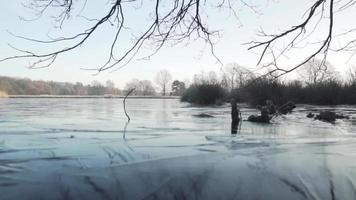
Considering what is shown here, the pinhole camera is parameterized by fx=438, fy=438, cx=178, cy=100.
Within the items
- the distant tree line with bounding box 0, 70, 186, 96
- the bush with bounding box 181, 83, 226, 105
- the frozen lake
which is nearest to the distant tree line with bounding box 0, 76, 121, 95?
the distant tree line with bounding box 0, 70, 186, 96

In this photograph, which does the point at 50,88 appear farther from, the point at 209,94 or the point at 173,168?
the point at 173,168

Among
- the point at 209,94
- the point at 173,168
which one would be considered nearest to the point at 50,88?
the point at 209,94

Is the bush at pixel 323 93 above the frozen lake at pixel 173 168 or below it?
above

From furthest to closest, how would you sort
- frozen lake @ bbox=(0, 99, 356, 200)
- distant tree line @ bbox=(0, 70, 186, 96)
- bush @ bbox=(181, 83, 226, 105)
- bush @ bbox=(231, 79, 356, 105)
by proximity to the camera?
1. distant tree line @ bbox=(0, 70, 186, 96)
2. bush @ bbox=(181, 83, 226, 105)
3. bush @ bbox=(231, 79, 356, 105)
4. frozen lake @ bbox=(0, 99, 356, 200)

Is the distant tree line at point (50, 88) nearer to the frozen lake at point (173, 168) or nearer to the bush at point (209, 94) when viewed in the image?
the bush at point (209, 94)

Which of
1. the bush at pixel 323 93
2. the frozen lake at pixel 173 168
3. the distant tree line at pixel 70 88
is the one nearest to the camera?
the frozen lake at pixel 173 168

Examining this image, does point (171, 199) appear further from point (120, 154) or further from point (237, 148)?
point (237, 148)

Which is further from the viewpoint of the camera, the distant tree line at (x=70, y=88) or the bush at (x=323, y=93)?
the distant tree line at (x=70, y=88)

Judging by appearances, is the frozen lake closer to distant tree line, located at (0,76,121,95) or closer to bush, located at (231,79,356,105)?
bush, located at (231,79,356,105)

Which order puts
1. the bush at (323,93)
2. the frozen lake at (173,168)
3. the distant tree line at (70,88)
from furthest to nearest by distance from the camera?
the distant tree line at (70,88) → the bush at (323,93) → the frozen lake at (173,168)

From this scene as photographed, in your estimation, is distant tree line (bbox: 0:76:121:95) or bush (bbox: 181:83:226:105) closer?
bush (bbox: 181:83:226:105)

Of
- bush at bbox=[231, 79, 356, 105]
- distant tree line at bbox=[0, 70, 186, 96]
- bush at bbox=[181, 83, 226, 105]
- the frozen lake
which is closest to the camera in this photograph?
the frozen lake

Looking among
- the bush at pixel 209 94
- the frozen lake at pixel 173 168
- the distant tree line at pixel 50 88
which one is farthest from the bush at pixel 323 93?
the distant tree line at pixel 50 88

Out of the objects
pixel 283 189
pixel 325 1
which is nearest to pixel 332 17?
pixel 325 1
